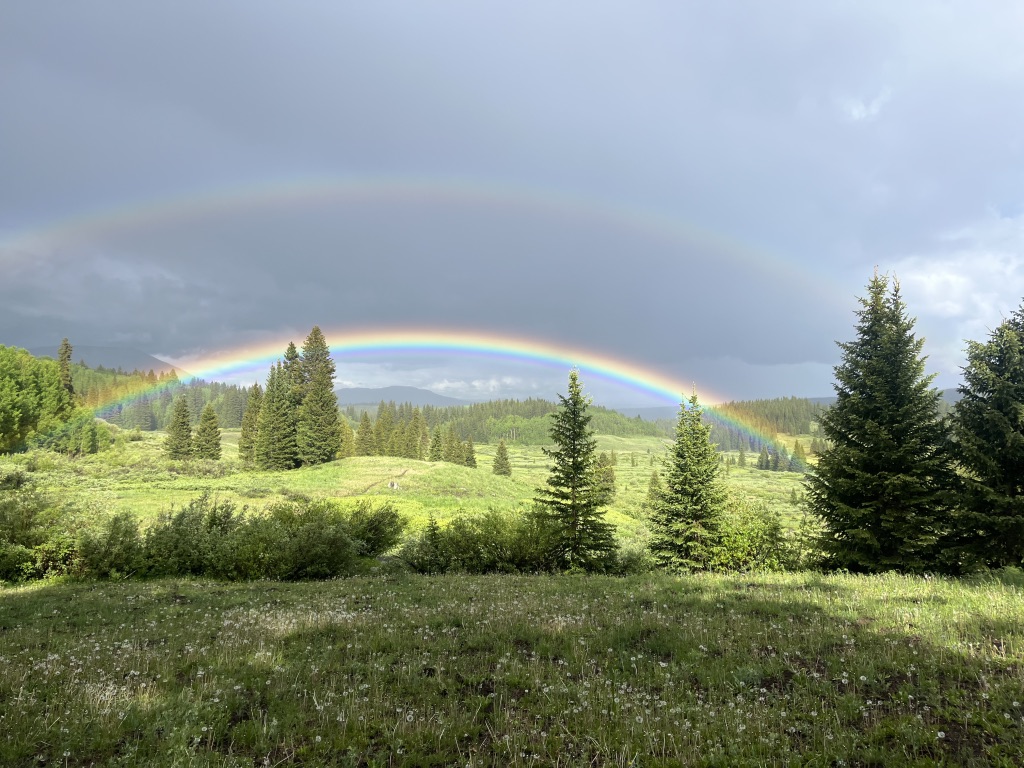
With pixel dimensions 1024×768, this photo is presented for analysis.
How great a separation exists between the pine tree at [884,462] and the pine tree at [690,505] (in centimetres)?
682

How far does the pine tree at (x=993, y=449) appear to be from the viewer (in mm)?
15469

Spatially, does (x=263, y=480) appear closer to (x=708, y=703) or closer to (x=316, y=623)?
(x=316, y=623)

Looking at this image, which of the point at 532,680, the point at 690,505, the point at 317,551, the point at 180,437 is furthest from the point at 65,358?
the point at 532,680

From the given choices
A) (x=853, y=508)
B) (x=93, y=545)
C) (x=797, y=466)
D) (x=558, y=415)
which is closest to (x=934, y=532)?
(x=853, y=508)

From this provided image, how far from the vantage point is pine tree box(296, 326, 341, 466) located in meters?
74.9

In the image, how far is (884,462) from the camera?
17.8 meters

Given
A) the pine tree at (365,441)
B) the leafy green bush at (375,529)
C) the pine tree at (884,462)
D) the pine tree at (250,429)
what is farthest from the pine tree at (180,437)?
the pine tree at (884,462)

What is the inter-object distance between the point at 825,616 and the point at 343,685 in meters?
8.70

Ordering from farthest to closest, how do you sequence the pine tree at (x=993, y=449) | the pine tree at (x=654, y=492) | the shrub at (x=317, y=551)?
1. the pine tree at (x=654, y=492)
2. the shrub at (x=317, y=551)
3. the pine tree at (x=993, y=449)

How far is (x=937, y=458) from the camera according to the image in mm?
17484

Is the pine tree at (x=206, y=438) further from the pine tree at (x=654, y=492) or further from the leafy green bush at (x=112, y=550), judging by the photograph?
the leafy green bush at (x=112, y=550)

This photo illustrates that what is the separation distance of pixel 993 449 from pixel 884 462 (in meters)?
3.05

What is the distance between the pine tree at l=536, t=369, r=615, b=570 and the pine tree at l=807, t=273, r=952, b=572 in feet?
34.2

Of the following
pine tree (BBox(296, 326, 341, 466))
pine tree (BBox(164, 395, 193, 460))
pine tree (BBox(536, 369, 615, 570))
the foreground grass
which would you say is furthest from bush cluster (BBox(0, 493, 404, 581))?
pine tree (BBox(164, 395, 193, 460))
